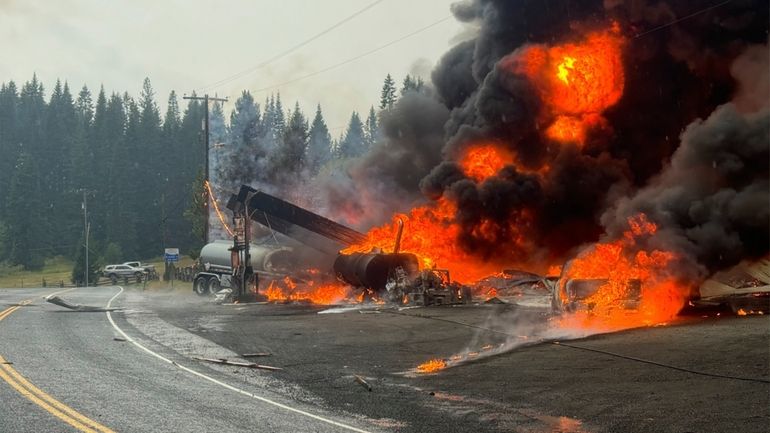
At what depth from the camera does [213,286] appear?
44438 millimetres

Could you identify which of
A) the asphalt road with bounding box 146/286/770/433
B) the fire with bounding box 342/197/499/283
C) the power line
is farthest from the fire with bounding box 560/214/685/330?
the power line

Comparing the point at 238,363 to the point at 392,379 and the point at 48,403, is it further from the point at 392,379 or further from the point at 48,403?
the point at 48,403

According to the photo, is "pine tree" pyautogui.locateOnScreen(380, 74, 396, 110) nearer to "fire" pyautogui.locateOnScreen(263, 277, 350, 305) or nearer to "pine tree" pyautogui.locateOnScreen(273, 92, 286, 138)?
"pine tree" pyautogui.locateOnScreen(273, 92, 286, 138)

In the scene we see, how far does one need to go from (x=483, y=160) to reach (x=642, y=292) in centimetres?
1569

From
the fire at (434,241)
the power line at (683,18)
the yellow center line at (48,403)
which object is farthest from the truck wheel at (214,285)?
the yellow center line at (48,403)

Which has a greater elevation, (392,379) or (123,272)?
(123,272)

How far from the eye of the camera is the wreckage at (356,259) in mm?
29125

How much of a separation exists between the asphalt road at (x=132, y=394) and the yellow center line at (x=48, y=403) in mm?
13

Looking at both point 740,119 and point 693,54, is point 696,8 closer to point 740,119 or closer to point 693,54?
point 693,54

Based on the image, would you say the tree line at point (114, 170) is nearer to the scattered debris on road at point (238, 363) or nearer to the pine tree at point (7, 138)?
the pine tree at point (7, 138)

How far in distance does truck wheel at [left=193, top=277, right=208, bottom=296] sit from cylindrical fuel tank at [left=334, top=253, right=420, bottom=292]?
624 inches

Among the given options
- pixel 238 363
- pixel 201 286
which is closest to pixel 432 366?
pixel 238 363

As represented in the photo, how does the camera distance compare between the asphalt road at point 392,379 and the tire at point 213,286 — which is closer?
the asphalt road at point 392,379

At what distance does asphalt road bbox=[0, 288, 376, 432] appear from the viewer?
969 cm
